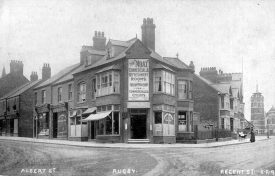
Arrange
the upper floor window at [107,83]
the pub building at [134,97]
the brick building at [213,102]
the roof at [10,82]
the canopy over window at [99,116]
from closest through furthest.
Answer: the pub building at [134,97]
the canopy over window at [99,116]
the upper floor window at [107,83]
the brick building at [213,102]
the roof at [10,82]

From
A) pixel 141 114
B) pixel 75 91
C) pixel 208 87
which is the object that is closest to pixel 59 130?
pixel 75 91

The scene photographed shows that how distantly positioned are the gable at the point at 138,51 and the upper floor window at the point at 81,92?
7476 mm

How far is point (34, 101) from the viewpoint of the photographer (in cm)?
4428

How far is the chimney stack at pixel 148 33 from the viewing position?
31.9 meters

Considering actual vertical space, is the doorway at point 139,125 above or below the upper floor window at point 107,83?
below

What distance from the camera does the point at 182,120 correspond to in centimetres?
3241

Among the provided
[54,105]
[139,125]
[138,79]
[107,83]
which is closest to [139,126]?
[139,125]

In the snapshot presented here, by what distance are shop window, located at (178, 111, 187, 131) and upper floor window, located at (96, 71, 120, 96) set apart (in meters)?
6.94

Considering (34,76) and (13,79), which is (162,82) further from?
(13,79)

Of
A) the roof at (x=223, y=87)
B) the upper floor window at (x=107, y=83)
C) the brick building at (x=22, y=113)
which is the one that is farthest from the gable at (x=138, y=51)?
the brick building at (x=22, y=113)

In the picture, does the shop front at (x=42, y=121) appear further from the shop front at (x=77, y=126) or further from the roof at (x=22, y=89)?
the shop front at (x=77, y=126)

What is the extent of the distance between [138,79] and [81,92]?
25.7 ft

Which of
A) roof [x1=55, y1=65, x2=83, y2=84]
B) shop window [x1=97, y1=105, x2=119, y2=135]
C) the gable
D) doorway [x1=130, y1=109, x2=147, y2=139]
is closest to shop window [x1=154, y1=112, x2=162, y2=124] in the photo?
doorway [x1=130, y1=109, x2=147, y2=139]

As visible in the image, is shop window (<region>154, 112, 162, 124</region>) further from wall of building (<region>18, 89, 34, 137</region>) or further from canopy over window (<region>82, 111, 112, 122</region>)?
wall of building (<region>18, 89, 34, 137</region>)
